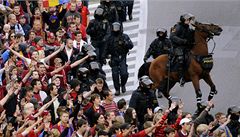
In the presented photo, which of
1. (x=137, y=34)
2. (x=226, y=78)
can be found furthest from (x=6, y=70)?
(x=137, y=34)

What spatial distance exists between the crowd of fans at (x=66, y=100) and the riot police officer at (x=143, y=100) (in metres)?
0.02

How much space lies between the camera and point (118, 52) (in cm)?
3048

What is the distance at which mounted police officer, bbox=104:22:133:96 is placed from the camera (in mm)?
30344

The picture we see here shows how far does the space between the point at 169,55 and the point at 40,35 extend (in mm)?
3279

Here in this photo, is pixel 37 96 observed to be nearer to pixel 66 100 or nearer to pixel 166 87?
pixel 66 100

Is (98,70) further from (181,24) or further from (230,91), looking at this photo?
(230,91)

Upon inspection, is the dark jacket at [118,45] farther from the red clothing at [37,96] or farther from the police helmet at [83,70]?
the red clothing at [37,96]

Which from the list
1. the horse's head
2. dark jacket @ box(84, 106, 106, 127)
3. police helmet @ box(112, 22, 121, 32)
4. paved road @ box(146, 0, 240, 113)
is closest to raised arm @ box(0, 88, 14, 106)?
dark jacket @ box(84, 106, 106, 127)

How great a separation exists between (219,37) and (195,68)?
733cm

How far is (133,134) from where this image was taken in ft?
74.5

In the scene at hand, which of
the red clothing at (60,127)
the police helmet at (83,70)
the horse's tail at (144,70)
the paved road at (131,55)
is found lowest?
the paved road at (131,55)

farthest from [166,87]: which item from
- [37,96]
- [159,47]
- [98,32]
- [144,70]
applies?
[37,96]

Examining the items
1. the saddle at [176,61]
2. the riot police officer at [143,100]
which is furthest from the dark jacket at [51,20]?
the riot police officer at [143,100]

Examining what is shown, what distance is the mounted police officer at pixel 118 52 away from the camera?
1195 inches
